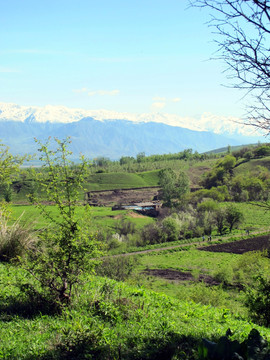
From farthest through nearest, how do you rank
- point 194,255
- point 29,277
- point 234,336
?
point 194,255 → point 29,277 → point 234,336

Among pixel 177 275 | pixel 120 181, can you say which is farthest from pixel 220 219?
pixel 120 181

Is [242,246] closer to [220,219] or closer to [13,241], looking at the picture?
[220,219]

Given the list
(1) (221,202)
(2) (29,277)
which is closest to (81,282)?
(2) (29,277)

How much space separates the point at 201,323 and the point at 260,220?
5873 centimetres

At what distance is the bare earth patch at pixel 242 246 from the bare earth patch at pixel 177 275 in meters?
11.0

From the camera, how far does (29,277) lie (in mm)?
8711

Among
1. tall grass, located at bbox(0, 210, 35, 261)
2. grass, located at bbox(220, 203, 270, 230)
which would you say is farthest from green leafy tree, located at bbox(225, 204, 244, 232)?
tall grass, located at bbox(0, 210, 35, 261)

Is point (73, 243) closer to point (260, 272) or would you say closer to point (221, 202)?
point (260, 272)

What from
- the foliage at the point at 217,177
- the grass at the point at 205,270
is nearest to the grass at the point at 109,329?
the grass at the point at 205,270

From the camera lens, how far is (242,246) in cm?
4400

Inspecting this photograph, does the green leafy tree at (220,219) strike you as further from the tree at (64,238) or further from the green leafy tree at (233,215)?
the tree at (64,238)

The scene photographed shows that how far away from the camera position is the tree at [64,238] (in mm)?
6762

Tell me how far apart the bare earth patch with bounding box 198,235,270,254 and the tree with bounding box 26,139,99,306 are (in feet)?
123

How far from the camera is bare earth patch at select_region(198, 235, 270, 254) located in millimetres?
41681
